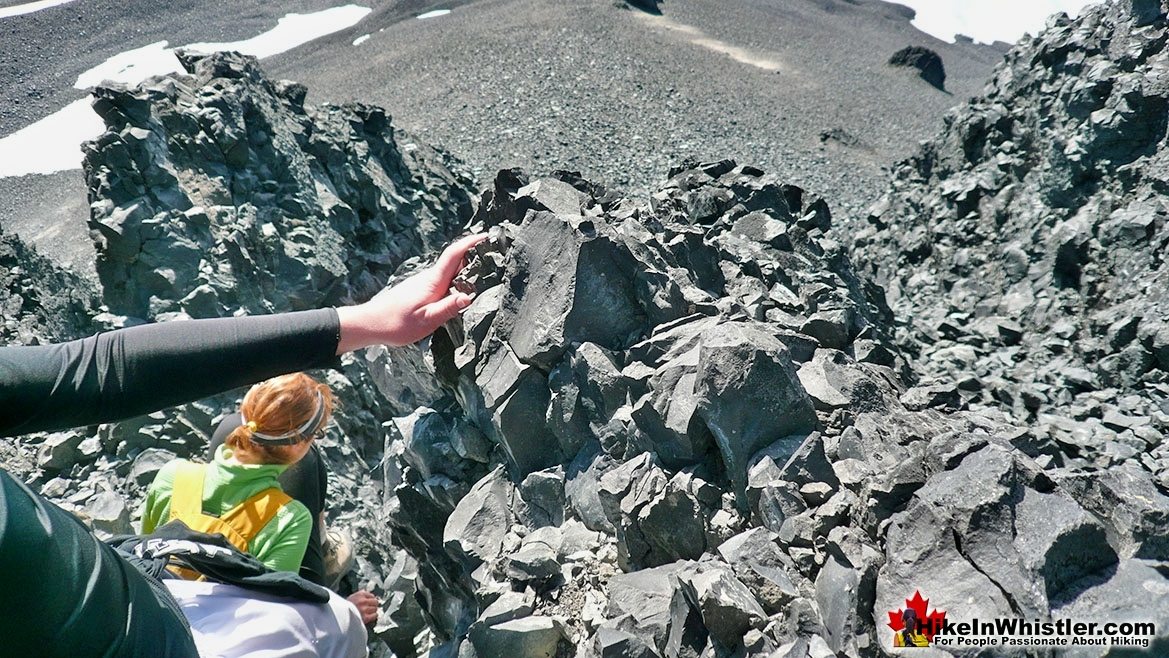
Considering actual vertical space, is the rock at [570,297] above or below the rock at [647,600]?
above

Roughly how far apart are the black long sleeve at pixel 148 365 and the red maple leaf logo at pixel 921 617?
3.15 m

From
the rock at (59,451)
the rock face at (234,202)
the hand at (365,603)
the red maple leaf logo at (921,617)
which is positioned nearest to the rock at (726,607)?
the red maple leaf logo at (921,617)

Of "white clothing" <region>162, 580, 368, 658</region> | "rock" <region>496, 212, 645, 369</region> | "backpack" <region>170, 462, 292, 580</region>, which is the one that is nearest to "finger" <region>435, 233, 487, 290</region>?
"rock" <region>496, 212, 645, 369</region>

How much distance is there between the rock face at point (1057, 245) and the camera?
12.5 meters

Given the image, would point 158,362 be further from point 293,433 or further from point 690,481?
point 690,481

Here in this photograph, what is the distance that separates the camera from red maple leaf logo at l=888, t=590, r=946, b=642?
4.11m

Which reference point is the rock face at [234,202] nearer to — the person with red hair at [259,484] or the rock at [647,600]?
the person with red hair at [259,484]

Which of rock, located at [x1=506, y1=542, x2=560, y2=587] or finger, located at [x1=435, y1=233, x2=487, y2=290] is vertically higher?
finger, located at [x1=435, y1=233, x2=487, y2=290]

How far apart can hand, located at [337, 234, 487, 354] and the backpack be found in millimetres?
1410

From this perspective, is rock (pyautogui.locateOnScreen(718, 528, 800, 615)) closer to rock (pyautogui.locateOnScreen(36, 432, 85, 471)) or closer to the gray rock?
the gray rock

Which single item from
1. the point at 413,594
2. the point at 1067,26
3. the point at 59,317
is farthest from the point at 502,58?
the point at 413,594

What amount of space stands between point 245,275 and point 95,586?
1129 cm

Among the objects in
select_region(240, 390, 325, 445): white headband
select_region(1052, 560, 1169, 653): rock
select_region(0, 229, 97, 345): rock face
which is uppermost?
select_region(1052, 560, 1169, 653): rock

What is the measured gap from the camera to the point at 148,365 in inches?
140
